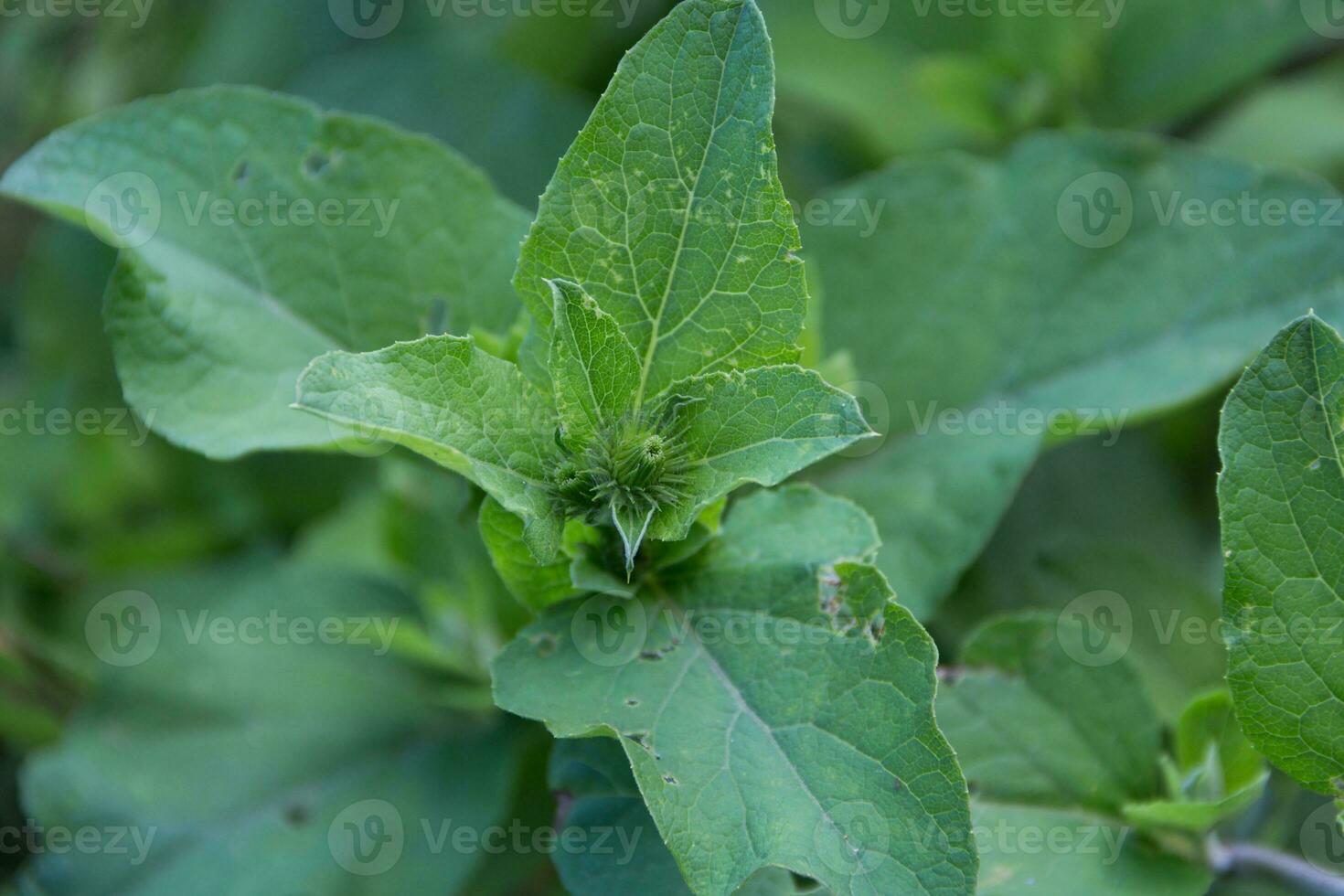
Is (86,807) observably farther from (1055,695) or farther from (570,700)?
(1055,695)

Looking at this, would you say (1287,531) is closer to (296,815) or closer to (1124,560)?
(1124,560)

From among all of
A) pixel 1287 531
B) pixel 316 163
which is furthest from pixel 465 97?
pixel 1287 531

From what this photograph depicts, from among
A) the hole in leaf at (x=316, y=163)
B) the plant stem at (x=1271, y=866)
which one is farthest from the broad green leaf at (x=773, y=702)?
the hole in leaf at (x=316, y=163)

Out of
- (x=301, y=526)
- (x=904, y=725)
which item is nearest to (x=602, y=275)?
(x=904, y=725)

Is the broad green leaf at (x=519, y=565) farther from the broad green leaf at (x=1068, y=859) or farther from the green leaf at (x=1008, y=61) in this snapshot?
the green leaf at (x=1008, y=61)

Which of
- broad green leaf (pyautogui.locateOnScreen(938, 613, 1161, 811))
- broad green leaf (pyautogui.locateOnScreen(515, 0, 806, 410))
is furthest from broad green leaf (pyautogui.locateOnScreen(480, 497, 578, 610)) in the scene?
broad green leaf (pyautogui.locateOnScreen(938, 613, 1161, 811))

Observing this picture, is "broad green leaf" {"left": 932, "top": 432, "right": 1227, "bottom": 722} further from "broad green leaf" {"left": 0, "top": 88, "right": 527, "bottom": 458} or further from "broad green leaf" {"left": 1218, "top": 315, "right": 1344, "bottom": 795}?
"broad green leaf" {"left": 0, "top": 88, "right": 527, "bottom": 458}
